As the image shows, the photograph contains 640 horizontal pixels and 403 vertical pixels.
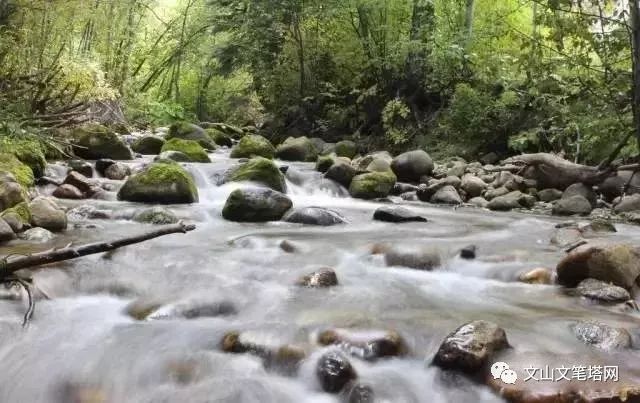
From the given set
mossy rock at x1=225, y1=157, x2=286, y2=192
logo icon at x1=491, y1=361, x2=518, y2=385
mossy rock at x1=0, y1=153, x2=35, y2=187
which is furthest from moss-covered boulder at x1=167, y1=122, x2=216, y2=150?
logo icon at x1=491, y1=361, x2=518, y2=385

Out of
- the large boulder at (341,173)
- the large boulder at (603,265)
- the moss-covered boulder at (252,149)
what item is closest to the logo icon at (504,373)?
the large boulder at (603,265)

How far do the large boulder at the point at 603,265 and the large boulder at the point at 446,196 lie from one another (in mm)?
5335

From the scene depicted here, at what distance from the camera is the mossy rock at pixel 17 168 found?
781 cm

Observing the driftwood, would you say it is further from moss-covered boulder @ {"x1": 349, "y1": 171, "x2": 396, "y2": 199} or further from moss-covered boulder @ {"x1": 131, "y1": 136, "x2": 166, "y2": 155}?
moss-covered boulder @ {"x1": 131, "y1": 136, "x2": 166, "y2": 155}

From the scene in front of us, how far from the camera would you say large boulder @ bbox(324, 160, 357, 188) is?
37.1 feet

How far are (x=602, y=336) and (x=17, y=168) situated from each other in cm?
754

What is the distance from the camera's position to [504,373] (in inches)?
127

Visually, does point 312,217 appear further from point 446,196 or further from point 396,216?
point 446,196

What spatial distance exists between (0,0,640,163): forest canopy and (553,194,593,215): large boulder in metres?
0.94

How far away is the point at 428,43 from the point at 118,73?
907 cm

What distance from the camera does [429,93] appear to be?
51.6 feet

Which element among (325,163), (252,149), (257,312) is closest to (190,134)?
(252,149)

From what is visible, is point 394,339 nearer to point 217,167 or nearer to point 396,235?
point 396,235

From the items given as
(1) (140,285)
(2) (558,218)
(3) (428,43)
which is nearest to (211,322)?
(1) (140,285)
